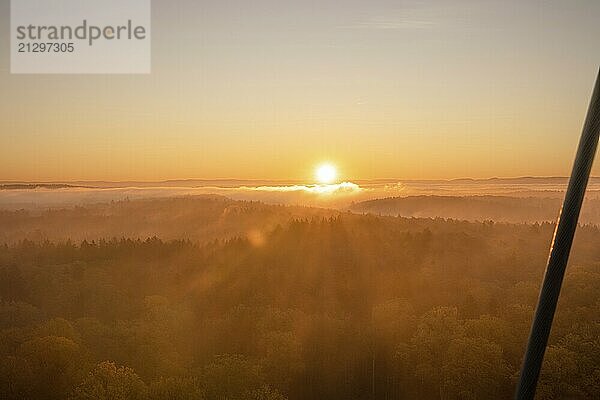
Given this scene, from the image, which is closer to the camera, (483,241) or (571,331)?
(571,331)

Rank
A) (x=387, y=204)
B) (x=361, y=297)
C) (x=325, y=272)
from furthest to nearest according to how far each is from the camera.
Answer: (x=387, y=204) < (x=325, y=272) < (x=361, y=297)

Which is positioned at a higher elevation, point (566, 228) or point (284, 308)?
point (566, 228)

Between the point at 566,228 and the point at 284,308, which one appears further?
the point at 284,308

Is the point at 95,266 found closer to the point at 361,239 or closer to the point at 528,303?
the point at 361,239

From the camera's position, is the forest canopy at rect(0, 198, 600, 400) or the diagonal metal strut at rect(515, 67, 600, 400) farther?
the forest canopy at rect(0, 198, 600, 400)

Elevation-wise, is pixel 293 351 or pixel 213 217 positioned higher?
pixel 213 217

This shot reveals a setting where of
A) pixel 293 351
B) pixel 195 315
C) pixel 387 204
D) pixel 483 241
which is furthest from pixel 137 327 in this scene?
pixel 483 241

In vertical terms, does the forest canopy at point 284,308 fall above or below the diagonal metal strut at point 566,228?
below

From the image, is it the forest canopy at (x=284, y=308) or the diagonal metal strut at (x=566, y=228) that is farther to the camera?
the forest canopy at (x=284, y=308)

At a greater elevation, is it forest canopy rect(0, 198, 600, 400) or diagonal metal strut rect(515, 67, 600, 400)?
diagonal metal strut rect(515, 67, 600, 400)

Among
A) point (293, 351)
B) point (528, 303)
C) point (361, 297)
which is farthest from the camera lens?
point (361, 297)
